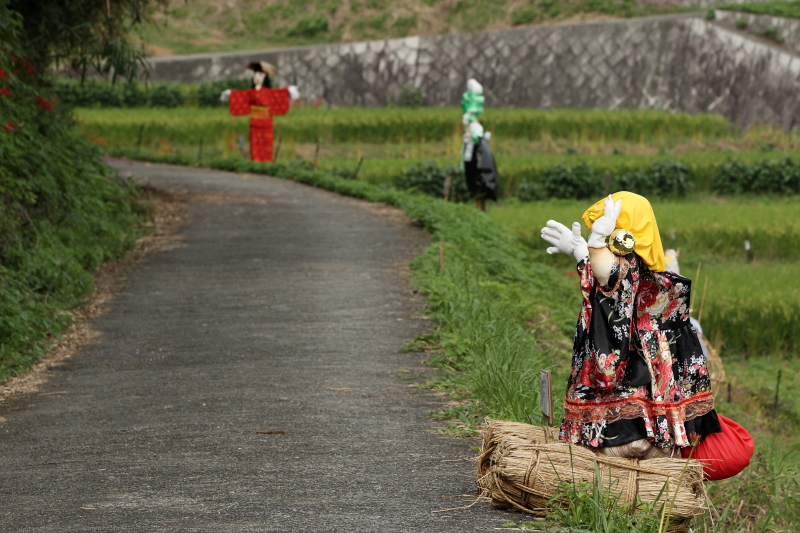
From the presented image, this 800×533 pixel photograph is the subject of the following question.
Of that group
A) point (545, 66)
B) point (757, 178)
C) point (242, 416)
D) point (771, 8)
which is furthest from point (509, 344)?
point (771, 8)

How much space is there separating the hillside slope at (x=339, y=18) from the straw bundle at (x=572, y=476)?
33.0m

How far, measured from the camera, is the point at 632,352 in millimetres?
4934

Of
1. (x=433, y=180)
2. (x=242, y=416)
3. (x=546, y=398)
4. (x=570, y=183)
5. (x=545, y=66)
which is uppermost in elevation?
(x=545, y=66)

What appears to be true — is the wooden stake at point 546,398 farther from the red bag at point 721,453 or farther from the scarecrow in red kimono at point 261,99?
the scarecrow in red kimono at point 261,99

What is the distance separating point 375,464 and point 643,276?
1739mm

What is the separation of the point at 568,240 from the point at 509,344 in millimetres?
2663

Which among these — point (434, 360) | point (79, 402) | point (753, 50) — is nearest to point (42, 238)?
point (79, 402)

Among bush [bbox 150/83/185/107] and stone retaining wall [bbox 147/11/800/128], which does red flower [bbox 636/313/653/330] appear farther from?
stone retaining wall [bbox 147/11/800/128]

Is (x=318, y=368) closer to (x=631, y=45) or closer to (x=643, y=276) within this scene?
(x=643, y=276)

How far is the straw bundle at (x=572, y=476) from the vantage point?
14.6ft

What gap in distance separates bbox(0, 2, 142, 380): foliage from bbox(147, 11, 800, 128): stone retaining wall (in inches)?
805

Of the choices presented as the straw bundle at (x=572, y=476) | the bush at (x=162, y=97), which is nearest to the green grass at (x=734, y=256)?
the straw bundle at (x=572, y=476)

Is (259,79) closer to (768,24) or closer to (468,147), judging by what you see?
(468,147)

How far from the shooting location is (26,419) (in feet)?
22.2
